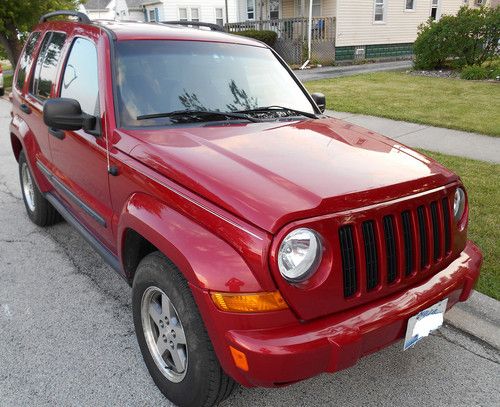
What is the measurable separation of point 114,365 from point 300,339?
1.47 m

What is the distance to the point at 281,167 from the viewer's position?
2.33 meters

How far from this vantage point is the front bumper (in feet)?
6.21

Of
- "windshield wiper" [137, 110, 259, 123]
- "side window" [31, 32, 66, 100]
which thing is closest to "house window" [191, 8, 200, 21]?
"side window" [31, 32, 66, 100]

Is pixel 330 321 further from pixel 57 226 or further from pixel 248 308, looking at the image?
pixel 57 226

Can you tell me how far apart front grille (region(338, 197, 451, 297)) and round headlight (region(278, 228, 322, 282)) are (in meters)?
0.12

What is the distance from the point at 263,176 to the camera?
2217 mm

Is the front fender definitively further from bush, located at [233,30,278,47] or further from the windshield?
bush, located at [233,30,278,47]

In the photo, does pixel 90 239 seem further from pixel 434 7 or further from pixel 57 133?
pixel 434 7

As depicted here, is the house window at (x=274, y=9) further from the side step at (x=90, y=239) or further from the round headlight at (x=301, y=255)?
the round headlight at (x=301, y=255)

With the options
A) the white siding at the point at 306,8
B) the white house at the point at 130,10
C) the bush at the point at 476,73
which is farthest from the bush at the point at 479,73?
the white house at the point at 130,10

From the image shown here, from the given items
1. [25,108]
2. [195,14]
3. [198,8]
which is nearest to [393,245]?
[25,108]

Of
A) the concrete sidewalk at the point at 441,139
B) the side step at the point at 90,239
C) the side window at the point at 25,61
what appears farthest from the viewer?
the concrete sidewalk at the point at 441,139

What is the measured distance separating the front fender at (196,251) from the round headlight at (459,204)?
1279mm

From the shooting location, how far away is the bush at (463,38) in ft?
47.4
